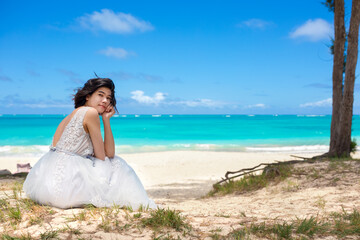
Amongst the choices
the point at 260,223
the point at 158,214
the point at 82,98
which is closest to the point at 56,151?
the point at 82,98

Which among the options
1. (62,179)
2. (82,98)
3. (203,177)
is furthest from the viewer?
(203,177)

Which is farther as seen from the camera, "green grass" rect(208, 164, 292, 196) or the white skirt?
"green grass" rect(208, 164, 292, 196)

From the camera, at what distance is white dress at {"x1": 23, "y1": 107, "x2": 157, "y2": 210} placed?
3324mm

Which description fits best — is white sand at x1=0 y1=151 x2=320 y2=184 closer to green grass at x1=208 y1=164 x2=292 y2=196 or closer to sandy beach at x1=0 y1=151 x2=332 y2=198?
sandy beach at x1=0 y1=151 x2=332 y2=198

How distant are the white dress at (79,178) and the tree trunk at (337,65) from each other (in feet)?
20.3

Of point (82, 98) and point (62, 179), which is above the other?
point (82, 98)

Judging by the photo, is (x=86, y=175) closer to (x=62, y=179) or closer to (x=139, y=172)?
(x=62, y=179)

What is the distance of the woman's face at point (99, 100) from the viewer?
12.1 feet

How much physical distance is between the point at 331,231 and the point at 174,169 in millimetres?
10042

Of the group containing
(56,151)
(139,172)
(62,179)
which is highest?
(56,151)

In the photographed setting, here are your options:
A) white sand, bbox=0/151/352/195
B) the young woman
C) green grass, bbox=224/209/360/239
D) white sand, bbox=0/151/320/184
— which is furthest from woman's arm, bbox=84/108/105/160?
white sand, bbox=0/151/320/184

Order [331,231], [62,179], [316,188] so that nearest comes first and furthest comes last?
[331,231], [62,179], [316,188]

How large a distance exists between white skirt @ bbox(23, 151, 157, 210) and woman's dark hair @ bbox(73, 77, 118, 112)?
68 centimetres

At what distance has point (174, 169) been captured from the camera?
1280 centimetres
